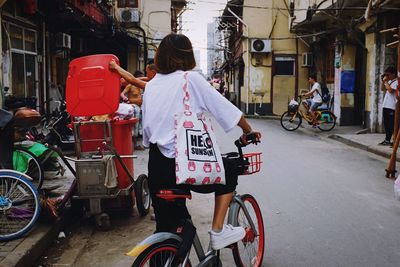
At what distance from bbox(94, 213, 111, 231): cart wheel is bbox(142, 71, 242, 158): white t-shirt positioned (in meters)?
2.57

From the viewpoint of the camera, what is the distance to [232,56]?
37.6m

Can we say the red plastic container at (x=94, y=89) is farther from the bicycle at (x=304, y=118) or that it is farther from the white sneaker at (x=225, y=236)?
the bicycle at (x=304, y=118)

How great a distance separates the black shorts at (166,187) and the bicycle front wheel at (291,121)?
14274 mm

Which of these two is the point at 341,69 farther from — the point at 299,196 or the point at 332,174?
the point at 299,196

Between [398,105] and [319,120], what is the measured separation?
812cm

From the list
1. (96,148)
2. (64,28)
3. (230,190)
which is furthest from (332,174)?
(64,28)

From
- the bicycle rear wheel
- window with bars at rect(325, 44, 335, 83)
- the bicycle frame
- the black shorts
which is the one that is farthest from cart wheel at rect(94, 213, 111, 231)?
window with bars at rect(325, 44, 335, 83)

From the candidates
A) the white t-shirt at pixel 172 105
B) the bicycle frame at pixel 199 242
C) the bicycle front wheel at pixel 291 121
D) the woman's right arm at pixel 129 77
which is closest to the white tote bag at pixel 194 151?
the white t-shirt at pixel 172 105

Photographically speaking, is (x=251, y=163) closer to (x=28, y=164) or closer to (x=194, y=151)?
(x=194, y=151)

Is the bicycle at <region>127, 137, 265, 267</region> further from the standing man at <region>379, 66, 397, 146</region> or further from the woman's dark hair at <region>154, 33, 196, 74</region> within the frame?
the standing man at <region>379, 66, 397, 146</region>

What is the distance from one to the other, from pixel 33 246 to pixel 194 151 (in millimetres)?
2353

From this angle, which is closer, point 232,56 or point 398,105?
point 398,105

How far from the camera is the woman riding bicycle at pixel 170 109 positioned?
3.13 metres

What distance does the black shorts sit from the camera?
3156 millimetres
